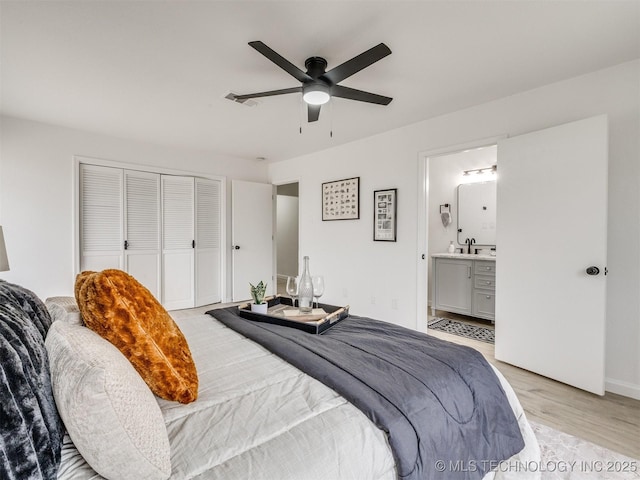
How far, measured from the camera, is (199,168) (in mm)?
4781

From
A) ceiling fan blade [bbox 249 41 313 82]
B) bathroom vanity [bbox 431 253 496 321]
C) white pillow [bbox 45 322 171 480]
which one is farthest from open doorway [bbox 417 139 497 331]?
white pillow [bbox 45 322 171 480]

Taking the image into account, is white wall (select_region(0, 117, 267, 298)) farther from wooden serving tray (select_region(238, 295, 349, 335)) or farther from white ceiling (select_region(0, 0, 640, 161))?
wooden serving tray (select_region(238, 295, 349, 335))

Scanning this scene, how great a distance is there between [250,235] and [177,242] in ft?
3.75

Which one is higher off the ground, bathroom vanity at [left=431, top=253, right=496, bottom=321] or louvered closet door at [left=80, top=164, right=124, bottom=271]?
louvered closet door at [left=80, top=164, right=124, bottom=271]

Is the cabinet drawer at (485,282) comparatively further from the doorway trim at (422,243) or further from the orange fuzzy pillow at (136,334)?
the orange fuzzy pillow at (136,334)

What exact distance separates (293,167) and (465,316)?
11.3 ft

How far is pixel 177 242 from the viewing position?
462 cm

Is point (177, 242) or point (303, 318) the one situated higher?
point (177, 242)

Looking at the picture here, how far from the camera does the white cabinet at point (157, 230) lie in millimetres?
3949

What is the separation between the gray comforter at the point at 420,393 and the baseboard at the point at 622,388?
1696mm

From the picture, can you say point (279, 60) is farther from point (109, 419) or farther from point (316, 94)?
point (109, 419)

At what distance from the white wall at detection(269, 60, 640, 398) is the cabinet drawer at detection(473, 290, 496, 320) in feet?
3.60

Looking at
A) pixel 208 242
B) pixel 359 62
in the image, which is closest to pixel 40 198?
pixel 208 242

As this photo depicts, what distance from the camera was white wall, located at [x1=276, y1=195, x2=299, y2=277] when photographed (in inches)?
306
